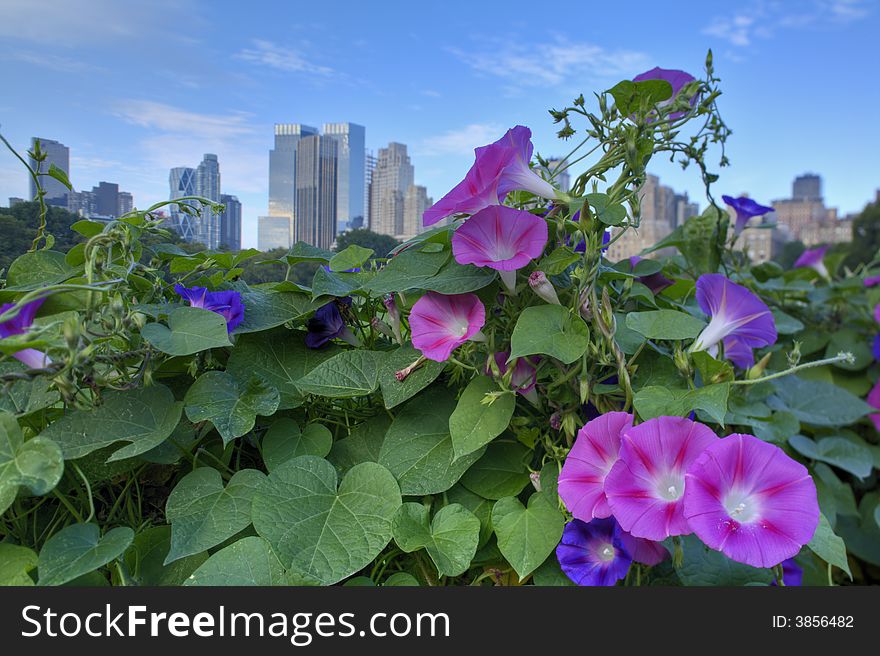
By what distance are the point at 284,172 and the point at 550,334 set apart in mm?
695

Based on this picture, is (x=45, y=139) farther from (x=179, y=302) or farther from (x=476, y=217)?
(x=476, y=217)

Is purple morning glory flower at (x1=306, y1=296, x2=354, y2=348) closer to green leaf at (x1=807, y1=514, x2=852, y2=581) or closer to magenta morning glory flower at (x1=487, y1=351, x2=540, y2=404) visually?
magenta morning glory flower at (x1=487, y1=351, x2=540, y2=404)

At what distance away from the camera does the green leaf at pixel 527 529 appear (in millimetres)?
577

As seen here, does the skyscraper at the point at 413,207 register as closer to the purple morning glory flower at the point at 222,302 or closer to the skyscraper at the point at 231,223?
the skyscraper at the point at 231,223

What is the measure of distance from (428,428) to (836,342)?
1383mm

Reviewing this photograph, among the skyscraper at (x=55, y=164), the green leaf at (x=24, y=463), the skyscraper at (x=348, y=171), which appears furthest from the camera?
the skyscraper at (x=348, y=171)

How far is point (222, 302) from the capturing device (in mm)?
685

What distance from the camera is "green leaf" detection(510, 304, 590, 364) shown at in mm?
566

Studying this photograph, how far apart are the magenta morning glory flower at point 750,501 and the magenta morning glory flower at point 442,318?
0.23 metres

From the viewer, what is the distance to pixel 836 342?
1629mm

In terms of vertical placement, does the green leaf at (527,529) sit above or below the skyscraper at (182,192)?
below

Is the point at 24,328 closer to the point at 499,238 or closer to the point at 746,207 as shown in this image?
the point at 499,238

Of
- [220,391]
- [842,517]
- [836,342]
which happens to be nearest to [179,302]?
[220,391]

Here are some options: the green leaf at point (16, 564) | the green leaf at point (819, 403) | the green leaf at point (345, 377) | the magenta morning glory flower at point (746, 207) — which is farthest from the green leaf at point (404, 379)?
the green leaf at point (819, 403)
